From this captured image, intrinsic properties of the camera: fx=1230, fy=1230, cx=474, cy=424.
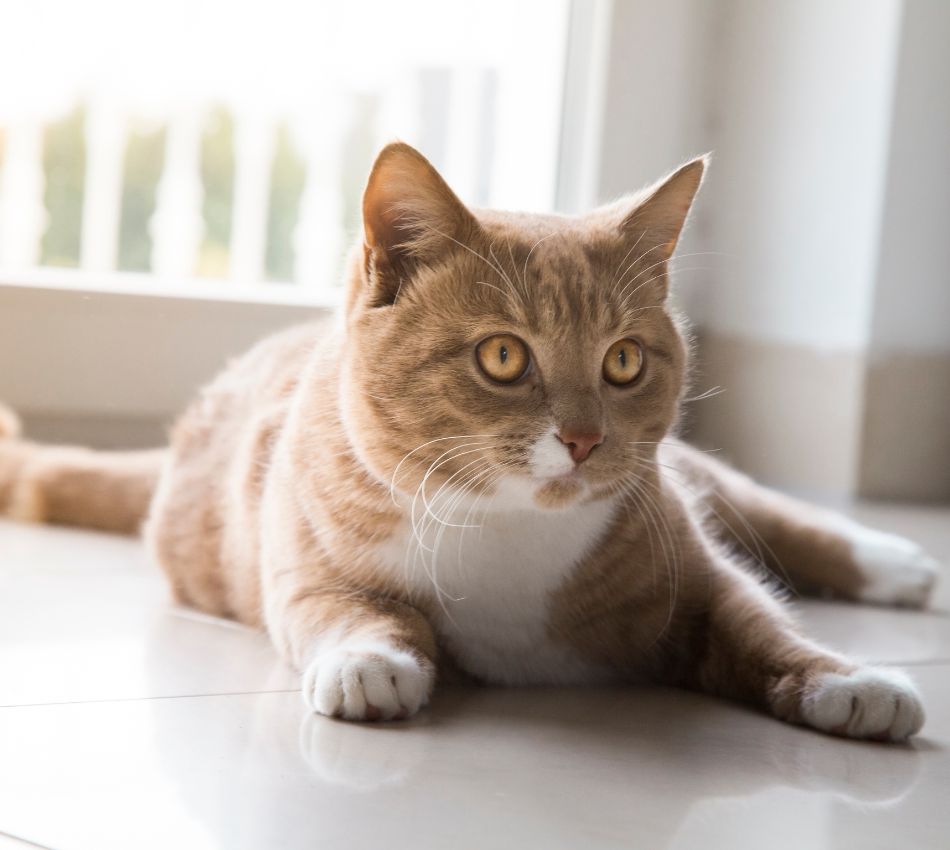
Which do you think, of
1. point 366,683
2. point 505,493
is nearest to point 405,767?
point 366,683

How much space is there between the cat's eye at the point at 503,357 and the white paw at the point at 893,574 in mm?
977

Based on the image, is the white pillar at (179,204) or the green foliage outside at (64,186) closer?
the green foliage outside at (64,186)

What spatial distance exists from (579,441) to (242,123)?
8.32 feet

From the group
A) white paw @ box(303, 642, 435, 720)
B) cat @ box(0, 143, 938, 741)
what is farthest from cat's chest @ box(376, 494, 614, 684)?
white paw @ box(303, 642, 435, 720)

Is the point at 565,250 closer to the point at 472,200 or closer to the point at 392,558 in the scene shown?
the point at 392,558

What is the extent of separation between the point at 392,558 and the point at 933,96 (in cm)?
227

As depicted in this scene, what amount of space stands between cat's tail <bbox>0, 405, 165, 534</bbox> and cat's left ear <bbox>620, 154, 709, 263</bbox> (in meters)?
1.19

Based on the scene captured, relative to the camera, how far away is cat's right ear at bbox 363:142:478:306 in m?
1.31

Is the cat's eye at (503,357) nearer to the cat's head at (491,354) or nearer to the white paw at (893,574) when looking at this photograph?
the cat's head at (491,354)

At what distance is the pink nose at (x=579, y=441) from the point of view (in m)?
1.25

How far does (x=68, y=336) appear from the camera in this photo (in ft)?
9.89

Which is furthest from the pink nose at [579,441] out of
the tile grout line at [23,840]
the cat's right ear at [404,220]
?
the tile grout line at [23,840]

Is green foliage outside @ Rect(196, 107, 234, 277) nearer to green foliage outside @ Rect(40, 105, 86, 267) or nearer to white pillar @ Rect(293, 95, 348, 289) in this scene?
white pillar @ Rect(293, 95, 348, 289)

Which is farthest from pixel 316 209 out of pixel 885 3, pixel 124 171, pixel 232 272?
pixel 885 3
